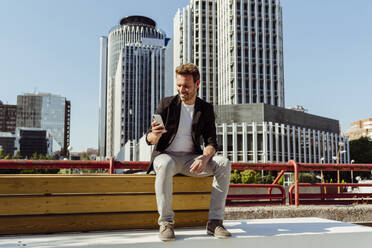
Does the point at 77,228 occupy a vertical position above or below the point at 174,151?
below

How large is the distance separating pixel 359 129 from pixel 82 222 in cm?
20264

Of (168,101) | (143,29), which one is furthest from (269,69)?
(143,29)

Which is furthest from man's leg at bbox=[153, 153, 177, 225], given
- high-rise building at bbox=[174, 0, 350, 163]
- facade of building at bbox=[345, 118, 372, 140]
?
facade of building at bbox=[345, 118, 372, 140]

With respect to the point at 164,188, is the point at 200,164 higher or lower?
higher

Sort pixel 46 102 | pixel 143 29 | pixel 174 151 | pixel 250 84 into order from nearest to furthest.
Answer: pixel 174 151 < pixel 250 84 < pixel 143 29 < pixel 46 102

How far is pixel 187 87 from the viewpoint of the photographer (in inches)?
137

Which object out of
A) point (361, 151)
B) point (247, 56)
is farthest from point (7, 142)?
point (361, 151)

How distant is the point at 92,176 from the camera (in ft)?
10.7

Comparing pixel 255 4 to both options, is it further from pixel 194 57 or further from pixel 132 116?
pixel 132 116

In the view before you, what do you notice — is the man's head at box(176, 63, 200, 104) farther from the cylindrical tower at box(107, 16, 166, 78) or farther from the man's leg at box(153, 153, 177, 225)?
the cylindrical tower at box(107, 16, 166, 78)

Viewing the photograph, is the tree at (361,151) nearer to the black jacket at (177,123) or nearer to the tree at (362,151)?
the tree at (362,151)

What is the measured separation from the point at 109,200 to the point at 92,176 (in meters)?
0.30

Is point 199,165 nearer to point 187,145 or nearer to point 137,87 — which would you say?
point 187,145

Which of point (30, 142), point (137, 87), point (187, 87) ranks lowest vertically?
point (187, 87)
